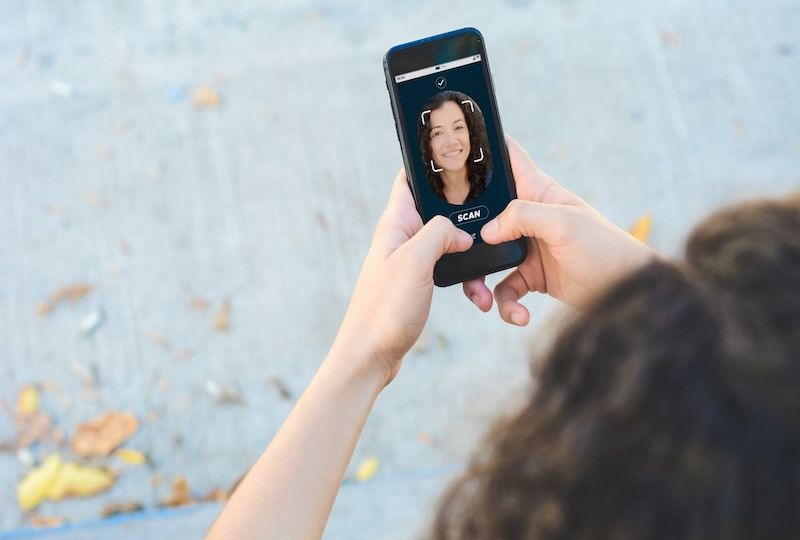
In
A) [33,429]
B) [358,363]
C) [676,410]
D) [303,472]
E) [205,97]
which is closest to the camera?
[676,410]

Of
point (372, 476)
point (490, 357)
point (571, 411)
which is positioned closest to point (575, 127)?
point (490, 357)

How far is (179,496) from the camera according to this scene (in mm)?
2020

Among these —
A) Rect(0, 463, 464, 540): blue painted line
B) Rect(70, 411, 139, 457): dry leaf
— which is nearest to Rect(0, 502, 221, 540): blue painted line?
Rect(0, 463, 464, 540): blue painted line

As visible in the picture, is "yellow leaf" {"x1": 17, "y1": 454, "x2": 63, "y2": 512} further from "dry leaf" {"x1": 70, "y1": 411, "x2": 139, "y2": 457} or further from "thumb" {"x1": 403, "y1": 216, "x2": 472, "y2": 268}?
"thumb" {"x1": 403, "y1": 216, "x2": 472, "y2": 268}

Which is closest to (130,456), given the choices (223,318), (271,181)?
(223,318)

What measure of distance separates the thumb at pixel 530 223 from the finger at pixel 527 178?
0.07 meters

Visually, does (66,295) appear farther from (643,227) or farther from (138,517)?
(643,227)

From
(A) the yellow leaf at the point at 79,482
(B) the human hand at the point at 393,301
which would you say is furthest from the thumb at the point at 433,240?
(A) the yellow leaf at the point at 79,482

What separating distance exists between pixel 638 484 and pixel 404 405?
1453mm

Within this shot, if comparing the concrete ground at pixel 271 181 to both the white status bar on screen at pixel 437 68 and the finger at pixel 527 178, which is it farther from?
the white status bar on screen at pixel 437 68

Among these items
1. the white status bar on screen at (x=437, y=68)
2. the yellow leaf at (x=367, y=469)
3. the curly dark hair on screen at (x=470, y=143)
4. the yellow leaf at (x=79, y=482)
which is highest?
the white status bar on screen at (x=437, y=68)

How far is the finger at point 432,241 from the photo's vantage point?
1363mm

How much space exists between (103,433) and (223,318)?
44 centimetres

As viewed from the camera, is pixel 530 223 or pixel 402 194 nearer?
pixel 530 223
